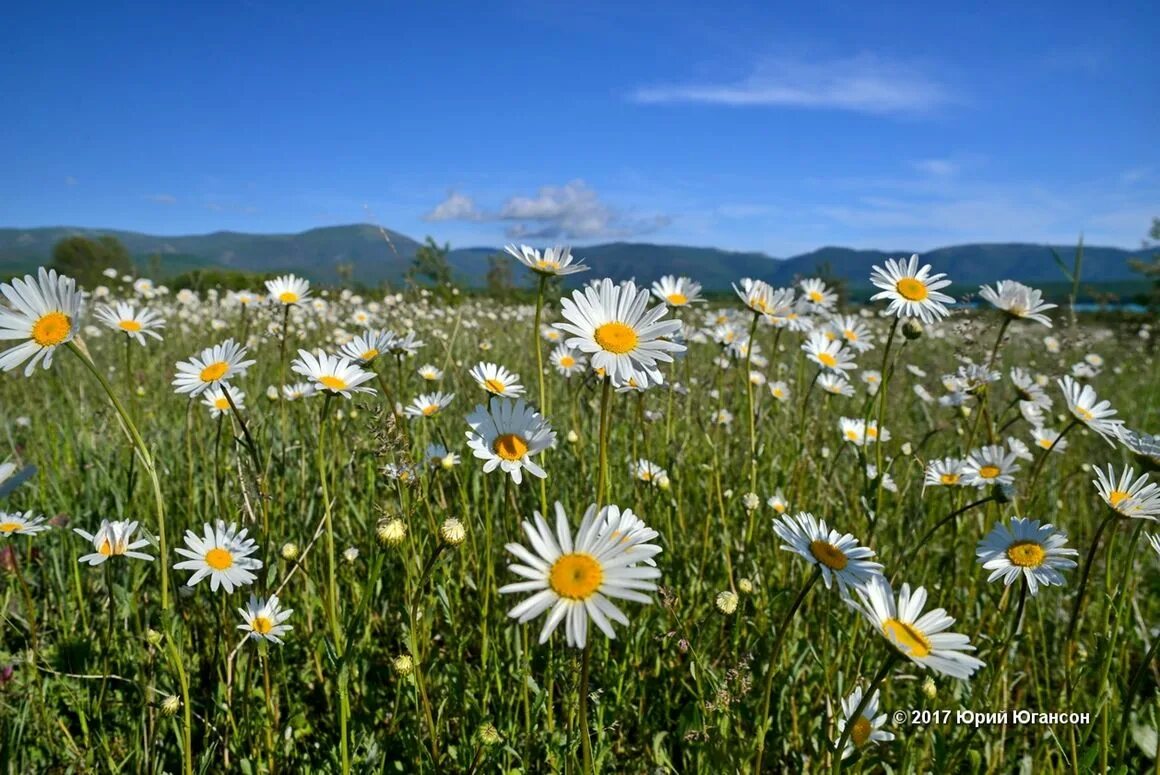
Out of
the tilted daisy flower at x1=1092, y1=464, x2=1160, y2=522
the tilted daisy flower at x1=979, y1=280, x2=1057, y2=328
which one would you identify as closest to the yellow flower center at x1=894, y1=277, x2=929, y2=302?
the tilted daisy flower at x1=979, y1=280, x2=1057, y2=328

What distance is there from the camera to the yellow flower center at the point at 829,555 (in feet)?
4.10

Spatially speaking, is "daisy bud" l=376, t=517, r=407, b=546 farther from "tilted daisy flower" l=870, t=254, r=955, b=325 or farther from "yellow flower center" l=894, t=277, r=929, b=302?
"yellow flower center" l=894, t=277, r=929, b=302

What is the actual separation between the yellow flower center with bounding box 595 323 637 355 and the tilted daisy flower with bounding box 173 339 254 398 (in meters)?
0.93

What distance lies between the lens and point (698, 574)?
7.13 ft

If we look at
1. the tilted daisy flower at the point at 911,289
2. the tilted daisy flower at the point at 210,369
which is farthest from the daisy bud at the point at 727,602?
the tilted daisy flower at the point at 210,369

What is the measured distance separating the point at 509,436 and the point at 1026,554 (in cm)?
124

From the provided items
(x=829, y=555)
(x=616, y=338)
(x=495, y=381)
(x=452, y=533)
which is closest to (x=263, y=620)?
(x=452, y=533)

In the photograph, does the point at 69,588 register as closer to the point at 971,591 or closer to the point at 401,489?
the point at 401,489

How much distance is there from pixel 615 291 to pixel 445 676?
1.22 metres

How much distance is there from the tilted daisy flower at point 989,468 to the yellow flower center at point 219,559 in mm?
2101

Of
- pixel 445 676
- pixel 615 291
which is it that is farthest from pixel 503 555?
pixel 615 291

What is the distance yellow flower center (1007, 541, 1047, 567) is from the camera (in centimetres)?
149

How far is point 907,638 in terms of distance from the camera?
110 cm

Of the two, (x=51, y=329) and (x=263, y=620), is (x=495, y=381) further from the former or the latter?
(x=51, y=329)
